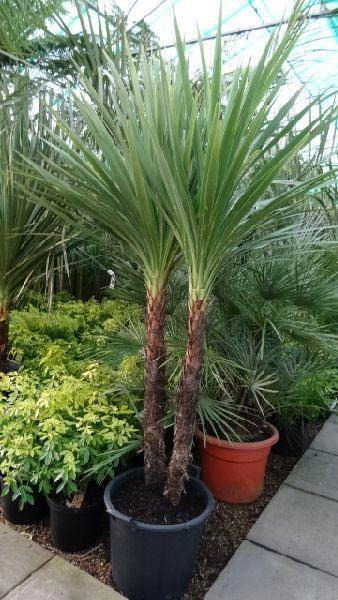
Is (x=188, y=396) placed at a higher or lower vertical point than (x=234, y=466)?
higher

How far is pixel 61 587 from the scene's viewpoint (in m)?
1.55

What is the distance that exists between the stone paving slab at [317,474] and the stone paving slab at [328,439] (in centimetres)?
7

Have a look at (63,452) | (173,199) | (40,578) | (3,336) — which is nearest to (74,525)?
(40,578)

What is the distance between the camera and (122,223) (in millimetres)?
1437

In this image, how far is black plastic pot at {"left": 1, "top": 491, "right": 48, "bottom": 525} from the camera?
1.88 m

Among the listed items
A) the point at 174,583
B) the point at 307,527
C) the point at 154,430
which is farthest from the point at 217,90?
the point at 307,527

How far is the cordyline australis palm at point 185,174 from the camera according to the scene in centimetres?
119

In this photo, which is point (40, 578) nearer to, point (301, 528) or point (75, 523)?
point (75, 523)

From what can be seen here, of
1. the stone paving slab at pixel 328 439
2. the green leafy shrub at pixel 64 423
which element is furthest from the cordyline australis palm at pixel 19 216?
the stone paving slab at pixel 328 439

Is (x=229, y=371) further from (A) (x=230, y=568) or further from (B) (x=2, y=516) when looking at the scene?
(B) (x=2, y=516)

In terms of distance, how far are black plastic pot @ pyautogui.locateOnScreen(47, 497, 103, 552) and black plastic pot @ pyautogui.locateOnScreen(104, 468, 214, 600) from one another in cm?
19

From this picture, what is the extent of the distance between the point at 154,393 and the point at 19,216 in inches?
43.7

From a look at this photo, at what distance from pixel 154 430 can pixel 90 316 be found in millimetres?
1574

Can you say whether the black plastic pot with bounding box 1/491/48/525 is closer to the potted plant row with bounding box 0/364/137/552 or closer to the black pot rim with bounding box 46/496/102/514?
the potted plant row with bounding box 0/364/137/552
